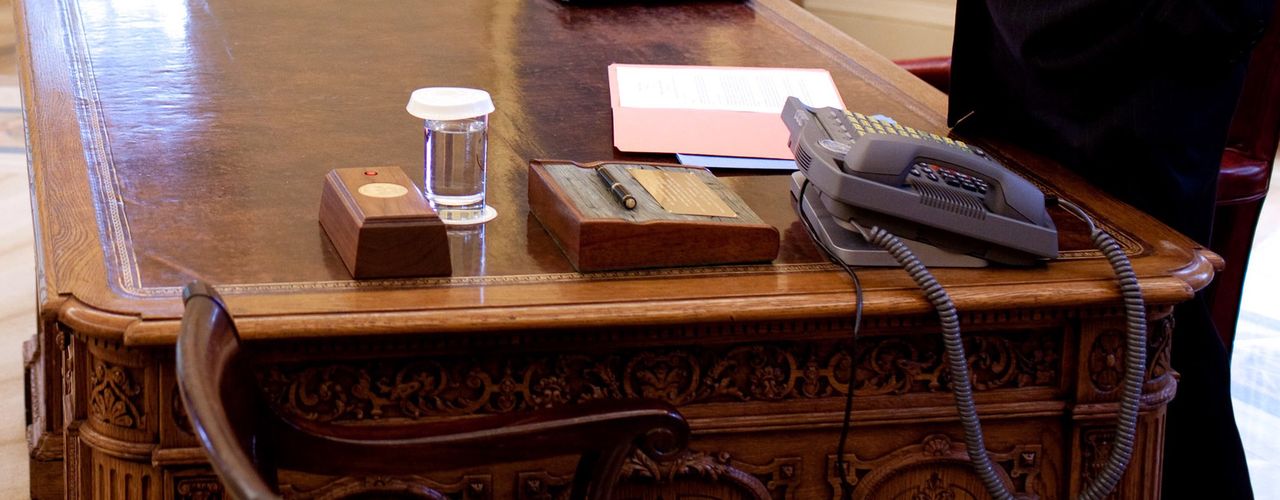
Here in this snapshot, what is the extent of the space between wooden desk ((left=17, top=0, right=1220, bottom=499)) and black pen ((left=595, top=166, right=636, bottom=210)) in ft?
0.23

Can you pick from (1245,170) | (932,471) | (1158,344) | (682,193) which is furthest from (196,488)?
(1245,170)

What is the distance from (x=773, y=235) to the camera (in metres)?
1.30

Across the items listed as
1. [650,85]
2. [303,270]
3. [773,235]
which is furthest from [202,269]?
[650,85]

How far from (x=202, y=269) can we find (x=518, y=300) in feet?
0.96

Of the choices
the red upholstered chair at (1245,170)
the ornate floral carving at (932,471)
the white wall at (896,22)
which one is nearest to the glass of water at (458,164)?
the ornate floral carving at (932,471)

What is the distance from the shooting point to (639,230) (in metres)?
1.25

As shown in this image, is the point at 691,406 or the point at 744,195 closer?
the point at 691,406

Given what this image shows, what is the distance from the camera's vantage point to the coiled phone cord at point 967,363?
1.24 meters

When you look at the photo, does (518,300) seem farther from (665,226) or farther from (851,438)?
(851,438)

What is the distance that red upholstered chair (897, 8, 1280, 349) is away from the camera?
2469 mm

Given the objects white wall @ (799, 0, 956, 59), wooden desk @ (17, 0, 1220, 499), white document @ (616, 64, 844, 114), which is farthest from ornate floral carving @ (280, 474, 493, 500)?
white wall @ (799, 0, 956, 59)

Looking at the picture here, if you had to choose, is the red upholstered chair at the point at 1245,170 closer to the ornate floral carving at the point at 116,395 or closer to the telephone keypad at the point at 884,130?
the telephone keypad at the point at 884,130

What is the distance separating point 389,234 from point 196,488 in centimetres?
28

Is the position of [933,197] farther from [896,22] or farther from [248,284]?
[896,22]
